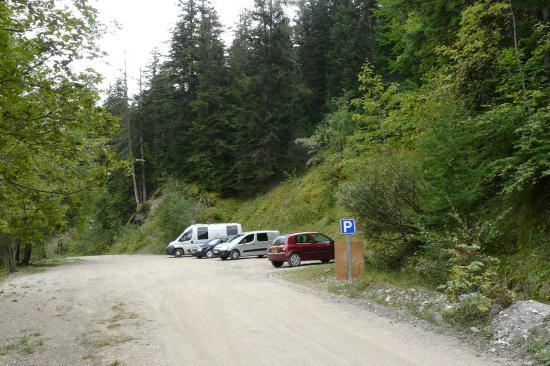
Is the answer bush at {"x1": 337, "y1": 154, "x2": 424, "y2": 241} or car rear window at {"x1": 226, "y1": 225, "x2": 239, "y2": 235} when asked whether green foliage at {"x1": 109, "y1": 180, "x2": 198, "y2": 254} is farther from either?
bush at {"x1": 337, "y1": 154, "x2": 424, "y2": 241}

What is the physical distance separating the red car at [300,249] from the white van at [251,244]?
6.53m

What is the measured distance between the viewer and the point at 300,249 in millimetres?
19859

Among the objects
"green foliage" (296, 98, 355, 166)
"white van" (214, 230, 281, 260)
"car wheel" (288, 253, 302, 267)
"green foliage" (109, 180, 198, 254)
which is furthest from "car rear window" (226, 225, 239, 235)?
"car wheel" (288, 253, 302, 267)

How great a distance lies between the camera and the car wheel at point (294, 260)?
19.7 m

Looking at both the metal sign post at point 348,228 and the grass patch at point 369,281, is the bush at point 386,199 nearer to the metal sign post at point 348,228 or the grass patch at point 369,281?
the metal sign post at point 348,228

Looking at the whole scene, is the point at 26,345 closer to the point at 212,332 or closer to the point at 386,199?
the point at 212,332

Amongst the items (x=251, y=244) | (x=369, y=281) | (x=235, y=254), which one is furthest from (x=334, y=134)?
(x=369, y=281)

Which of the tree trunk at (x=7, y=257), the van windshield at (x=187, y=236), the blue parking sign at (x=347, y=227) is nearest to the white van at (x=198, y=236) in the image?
the van windshield at (x=187, y=236)

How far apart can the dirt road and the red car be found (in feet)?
19.9

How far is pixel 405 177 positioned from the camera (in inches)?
505

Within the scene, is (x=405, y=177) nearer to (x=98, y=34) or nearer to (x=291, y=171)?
(x=98, y=34)

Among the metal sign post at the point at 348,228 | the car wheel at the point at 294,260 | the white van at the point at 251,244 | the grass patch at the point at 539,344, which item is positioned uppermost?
the metal sign post at the point at 348,228

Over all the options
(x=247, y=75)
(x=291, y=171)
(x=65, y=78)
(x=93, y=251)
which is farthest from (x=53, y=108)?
(x=93, y=251)

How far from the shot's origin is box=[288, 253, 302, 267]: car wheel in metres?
19.7
